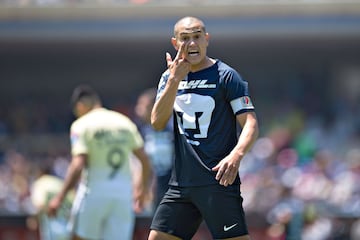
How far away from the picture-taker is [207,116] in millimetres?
7391

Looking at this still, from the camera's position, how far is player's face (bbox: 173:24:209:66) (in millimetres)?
7316

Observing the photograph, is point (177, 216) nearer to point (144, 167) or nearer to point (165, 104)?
point (165, 104)

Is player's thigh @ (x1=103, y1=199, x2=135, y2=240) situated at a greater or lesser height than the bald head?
lesser

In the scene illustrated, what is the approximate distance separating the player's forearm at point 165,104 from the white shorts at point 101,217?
360 cm

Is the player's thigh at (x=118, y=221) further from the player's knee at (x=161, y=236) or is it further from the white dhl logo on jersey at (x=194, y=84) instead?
the white dhl logo on jersey at (x=194, y=84)

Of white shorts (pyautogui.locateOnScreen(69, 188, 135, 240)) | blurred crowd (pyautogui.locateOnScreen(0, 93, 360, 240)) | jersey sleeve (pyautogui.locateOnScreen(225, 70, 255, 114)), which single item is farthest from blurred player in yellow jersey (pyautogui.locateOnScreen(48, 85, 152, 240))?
jersey sleeve (pyautogui.locateOnScreen(225, 70, 255, 114))

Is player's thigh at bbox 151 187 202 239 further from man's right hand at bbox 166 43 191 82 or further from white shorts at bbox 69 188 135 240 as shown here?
white shorts at bbox 69 188 135 240

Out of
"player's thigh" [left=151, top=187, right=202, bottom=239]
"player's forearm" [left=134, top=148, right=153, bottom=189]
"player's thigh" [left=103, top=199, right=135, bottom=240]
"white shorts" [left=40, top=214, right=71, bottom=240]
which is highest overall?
"player's forearm" [left=134, top=148, right=153, bottom=189]

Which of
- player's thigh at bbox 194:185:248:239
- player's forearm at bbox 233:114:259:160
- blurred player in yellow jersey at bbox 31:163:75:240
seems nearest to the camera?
player's forearm at bbox 233:114:259:160

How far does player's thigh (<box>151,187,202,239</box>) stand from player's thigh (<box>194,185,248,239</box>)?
0.42ft

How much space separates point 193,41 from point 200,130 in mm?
650

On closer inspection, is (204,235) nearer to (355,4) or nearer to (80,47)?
(355,4)

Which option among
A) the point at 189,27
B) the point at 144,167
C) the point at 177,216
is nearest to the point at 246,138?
the point at 177,216

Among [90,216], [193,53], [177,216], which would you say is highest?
[193,53]
